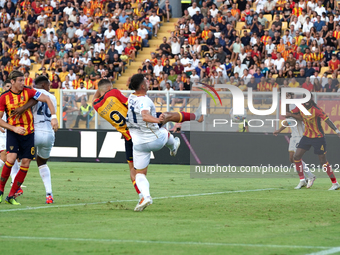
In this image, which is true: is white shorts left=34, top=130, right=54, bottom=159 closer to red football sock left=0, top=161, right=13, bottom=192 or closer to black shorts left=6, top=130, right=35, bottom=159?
black shorts left=6, top=130, right=35, bottom=159

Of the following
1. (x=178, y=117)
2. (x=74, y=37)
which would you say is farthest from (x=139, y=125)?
(x=74, y=37)

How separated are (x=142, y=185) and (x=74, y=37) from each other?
23749mm

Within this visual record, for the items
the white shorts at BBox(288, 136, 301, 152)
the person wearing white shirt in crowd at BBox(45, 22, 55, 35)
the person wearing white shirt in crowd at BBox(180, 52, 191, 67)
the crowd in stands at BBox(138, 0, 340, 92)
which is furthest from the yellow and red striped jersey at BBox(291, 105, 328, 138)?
the person wearing white shirt in crowd at BBox(45, 22, 55, 35)

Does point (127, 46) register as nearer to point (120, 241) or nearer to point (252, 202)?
point (252, 202)

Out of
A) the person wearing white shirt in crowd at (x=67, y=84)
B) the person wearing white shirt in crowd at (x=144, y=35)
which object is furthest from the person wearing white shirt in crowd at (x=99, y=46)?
the person wearing white shirt in crowd at (x=67, y=84)

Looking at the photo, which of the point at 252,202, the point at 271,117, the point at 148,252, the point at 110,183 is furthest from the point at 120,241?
the point at 271,117

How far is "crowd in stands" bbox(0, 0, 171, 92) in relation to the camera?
2836 cm

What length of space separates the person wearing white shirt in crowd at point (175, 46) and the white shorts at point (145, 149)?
18841 mm

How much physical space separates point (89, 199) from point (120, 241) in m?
4.73

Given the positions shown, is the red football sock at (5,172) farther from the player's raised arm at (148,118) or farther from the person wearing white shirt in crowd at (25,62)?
the person wearing white shirt in crowd at (25,62)

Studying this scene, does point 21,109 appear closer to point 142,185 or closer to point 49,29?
point 142,185

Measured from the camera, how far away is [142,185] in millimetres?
9180

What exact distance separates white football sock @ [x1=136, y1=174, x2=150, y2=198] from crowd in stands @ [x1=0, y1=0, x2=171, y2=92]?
56.4 feet

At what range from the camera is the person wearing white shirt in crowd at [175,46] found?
2785cm
